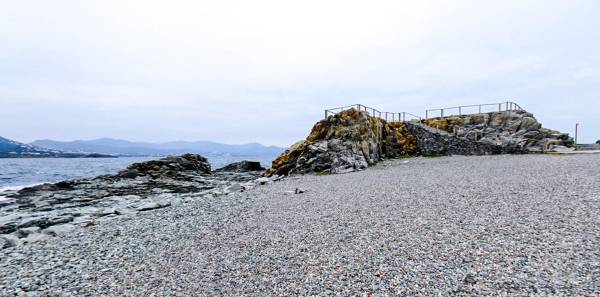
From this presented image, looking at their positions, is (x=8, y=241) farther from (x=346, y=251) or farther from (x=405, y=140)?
(x=405, y=140)

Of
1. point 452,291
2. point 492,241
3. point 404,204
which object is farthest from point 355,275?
point 404,204

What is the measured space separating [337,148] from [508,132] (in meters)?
22.4

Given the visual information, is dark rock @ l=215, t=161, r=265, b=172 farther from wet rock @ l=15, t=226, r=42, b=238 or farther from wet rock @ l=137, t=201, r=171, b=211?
wet rock @ l=15, t=226, r=42, b=238

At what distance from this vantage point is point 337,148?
27750mm

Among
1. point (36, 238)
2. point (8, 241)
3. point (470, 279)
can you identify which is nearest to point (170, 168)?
point (36, 238)

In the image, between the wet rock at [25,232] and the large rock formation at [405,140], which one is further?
the large rock formation at [405,140]

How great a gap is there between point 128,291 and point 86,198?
19312 mm

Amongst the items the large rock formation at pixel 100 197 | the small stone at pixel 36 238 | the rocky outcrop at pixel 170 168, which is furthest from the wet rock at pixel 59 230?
the rocky outcrop at pixel 170 168

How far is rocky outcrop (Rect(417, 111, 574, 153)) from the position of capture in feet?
106

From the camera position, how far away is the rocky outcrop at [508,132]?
3228 cm

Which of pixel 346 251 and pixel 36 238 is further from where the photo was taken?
pixel 36 238

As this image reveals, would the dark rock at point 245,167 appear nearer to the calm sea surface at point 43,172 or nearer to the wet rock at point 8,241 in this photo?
the calm sea surface at point 43,172

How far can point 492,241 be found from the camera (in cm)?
674

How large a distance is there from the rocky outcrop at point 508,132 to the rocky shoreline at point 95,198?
25.6 m
